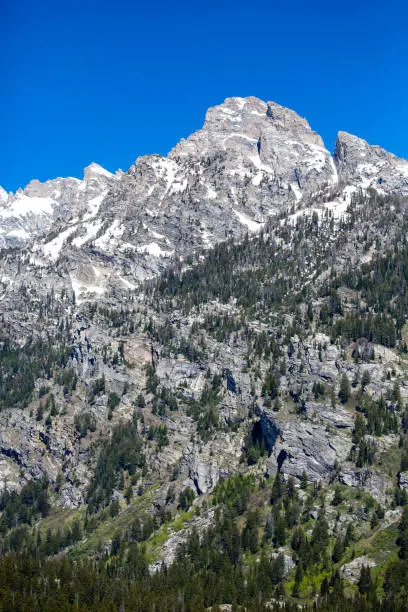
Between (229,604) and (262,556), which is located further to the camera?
(262,556)

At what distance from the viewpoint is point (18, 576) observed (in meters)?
175

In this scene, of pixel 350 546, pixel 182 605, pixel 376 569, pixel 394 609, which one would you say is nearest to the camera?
pixel 394 609

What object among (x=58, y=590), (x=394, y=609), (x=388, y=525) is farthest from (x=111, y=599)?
(x=388, y=525)

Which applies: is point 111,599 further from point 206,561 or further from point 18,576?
point 206,561

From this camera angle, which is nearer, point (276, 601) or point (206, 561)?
point (276, 601)

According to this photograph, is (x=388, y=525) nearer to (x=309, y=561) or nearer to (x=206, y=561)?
(x=309, y=561)

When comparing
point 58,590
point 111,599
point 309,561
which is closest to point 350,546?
point 309,561

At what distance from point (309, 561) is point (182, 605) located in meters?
40.5

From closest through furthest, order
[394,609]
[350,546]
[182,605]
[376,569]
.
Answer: [394,609] < [182,605] < [376,569] < [350,546]

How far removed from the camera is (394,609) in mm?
154375

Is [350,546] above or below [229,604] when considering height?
above

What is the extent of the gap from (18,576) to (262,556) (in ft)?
218

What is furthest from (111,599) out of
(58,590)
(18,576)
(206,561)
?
(206,561)

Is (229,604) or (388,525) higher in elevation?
(388,525)
